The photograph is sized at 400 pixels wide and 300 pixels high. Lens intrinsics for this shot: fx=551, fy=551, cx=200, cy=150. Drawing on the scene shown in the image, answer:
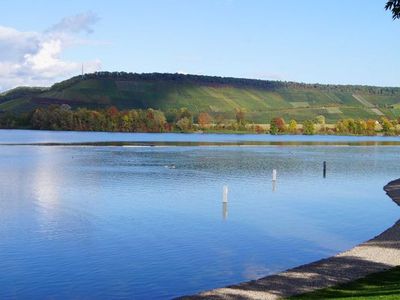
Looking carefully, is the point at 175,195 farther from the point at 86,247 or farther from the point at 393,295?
the point at 393,295

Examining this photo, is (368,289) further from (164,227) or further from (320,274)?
(164,227)

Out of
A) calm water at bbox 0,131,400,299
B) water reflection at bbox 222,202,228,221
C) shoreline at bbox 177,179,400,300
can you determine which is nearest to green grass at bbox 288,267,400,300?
shoreline at bbox 177,179,400,300

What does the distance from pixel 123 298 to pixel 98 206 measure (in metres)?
22.9

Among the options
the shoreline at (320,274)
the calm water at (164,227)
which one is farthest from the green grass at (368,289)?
the calm water at (164,227)

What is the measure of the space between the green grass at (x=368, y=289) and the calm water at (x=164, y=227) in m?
4.65

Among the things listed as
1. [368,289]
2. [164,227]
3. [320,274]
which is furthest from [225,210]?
[368,289]

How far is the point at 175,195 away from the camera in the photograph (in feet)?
166

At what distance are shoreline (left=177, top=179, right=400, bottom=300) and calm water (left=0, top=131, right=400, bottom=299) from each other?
1.38m

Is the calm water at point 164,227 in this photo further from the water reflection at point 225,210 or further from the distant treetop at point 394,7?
the distant treetop at point 394,7

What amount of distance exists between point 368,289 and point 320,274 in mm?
3770

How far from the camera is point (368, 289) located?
19.2m

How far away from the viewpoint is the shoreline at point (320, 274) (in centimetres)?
2031

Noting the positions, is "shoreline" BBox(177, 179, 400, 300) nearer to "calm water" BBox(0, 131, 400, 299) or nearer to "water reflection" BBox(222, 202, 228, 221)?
"calm water" BBox(0, 131, 400, 299)

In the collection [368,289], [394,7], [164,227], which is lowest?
[164,227]
